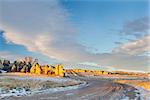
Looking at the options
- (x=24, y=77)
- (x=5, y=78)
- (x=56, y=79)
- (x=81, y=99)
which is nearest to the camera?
(x=81, y=99)

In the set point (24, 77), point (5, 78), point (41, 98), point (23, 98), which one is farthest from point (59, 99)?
point (24, 77)

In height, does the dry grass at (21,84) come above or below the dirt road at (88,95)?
above

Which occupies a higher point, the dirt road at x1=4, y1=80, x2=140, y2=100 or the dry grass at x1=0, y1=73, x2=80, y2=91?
the dry grass at x1=0, y1=73, x2=80, y2=91

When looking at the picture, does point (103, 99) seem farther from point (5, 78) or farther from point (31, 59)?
point (5, 78)

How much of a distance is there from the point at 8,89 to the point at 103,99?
4.59 meters

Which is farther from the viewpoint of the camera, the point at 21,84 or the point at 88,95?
the point at 21,84

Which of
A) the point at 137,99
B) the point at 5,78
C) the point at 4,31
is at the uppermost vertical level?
the point at 4,31

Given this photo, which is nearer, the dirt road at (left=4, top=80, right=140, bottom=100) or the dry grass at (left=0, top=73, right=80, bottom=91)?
the dirt road at (left=4, top=80, right=140, bottom=100)

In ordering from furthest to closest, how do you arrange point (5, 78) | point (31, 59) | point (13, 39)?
point (5, 78) < point (31, 59) < point (13, 39)

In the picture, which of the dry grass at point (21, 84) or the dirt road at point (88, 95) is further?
the dry grass at point (21, 84)

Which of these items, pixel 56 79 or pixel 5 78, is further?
pixel 56 79

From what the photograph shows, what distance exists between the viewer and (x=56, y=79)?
20.8 meters

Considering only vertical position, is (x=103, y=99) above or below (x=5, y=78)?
below

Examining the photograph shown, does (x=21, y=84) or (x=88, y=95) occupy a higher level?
(x=21, y=84)
